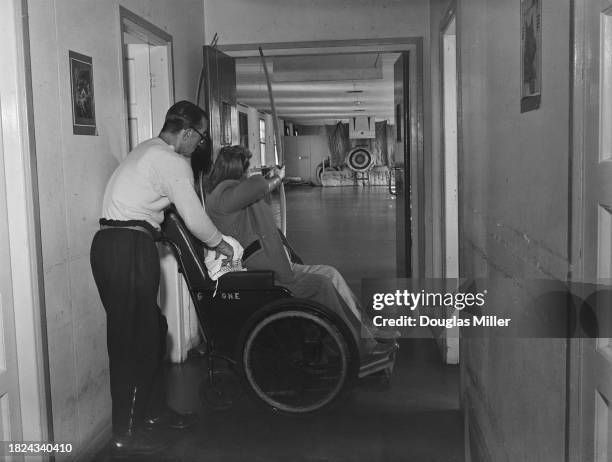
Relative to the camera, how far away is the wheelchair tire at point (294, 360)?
3080 mm

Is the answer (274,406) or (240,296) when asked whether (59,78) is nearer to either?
(240,296)

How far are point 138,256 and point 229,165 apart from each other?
3.25 feet

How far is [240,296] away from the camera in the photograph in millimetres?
3137

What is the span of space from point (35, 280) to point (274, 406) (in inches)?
49.6

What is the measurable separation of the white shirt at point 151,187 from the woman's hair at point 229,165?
2.41 ft

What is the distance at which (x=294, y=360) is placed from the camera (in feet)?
10.6

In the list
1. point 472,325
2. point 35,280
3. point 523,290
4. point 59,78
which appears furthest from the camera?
point 472,325

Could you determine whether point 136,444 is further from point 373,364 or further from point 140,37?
point 140,37

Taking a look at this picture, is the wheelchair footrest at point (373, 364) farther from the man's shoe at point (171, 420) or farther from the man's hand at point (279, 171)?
the man's hand at point (279, 171)

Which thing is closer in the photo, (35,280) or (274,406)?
(35,280)

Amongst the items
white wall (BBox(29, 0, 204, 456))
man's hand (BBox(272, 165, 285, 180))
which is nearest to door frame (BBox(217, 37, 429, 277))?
man's hand (BBox(272, 165, 285, 180))

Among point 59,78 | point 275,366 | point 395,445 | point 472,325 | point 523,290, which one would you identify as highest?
point 59,78

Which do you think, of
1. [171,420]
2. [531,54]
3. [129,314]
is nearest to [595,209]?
[531,54]

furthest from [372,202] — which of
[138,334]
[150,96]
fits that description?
[138,334]
